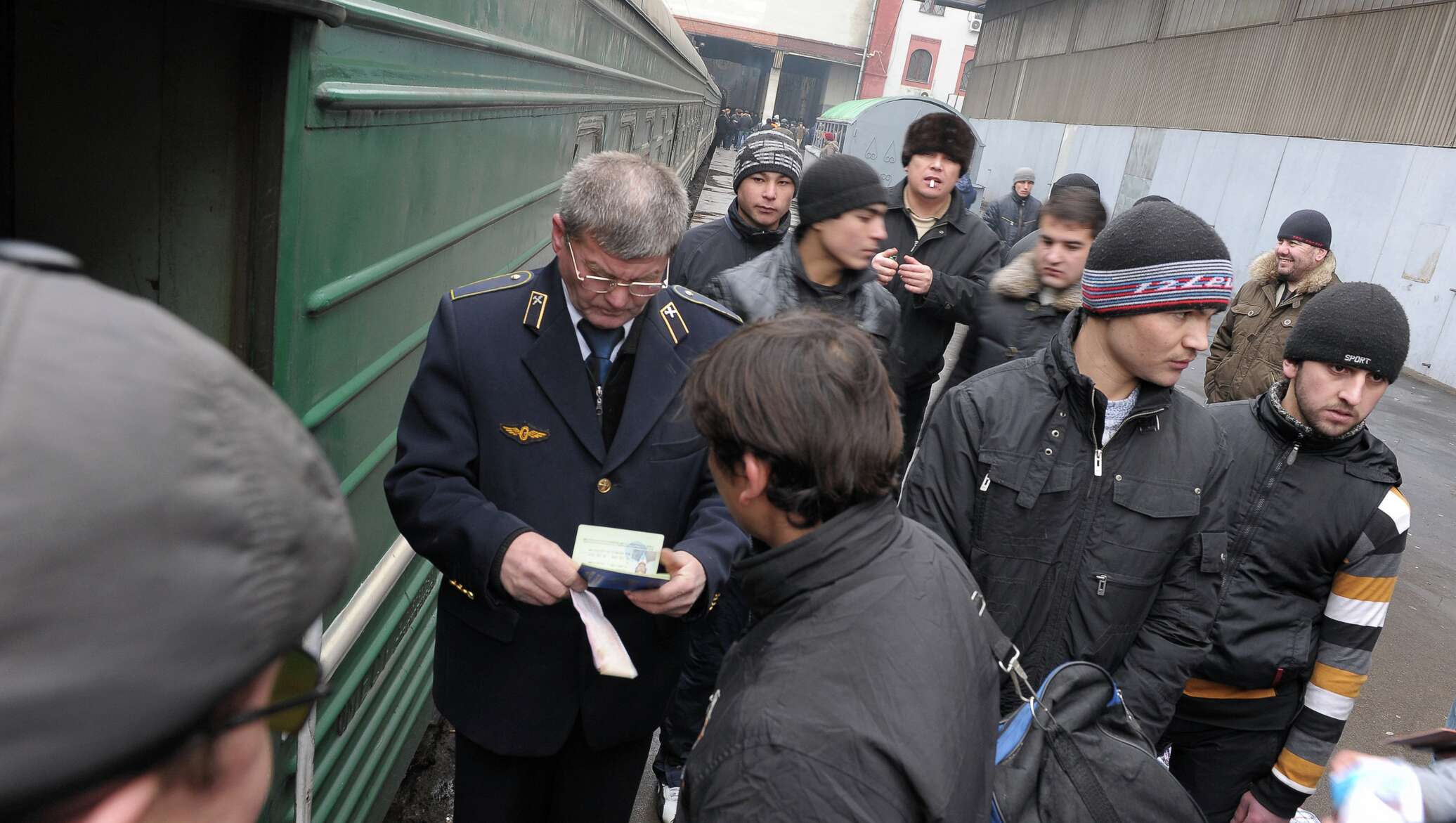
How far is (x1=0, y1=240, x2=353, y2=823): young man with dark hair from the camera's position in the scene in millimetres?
497

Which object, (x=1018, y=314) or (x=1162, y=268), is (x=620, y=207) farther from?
(x=1018, y=314)

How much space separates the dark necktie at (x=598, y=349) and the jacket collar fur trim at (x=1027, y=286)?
70.8 inches

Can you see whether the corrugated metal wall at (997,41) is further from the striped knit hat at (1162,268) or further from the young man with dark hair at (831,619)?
the young man with dark hair at (831,619)

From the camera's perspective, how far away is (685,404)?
5.10ft

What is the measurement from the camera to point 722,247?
433cm

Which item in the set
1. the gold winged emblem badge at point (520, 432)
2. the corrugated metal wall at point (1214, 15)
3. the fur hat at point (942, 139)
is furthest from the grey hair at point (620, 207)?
the corrugated metal wall at point (1214, 15)

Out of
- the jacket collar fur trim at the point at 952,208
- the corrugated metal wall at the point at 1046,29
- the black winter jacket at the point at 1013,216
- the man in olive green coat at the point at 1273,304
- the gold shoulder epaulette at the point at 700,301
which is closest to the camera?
the gold shoulder epaulette at the point at 700,301

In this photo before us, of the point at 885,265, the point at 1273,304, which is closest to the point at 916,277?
the point at 885,265

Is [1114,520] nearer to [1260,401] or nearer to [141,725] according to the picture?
[1260,401]

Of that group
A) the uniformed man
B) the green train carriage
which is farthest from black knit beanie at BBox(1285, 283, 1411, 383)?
the green train carriage

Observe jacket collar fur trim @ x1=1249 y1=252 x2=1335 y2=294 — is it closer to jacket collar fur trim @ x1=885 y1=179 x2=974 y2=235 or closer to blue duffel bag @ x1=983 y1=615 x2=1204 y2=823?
jacket collar fur trim @ x1=885 y1=179 x2=974 y2=235

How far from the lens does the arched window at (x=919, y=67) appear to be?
164ft

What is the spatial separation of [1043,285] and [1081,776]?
6.73 feet

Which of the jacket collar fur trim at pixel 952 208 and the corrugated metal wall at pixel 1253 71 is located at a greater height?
the corrugated metal wall at pixel 1253 71
